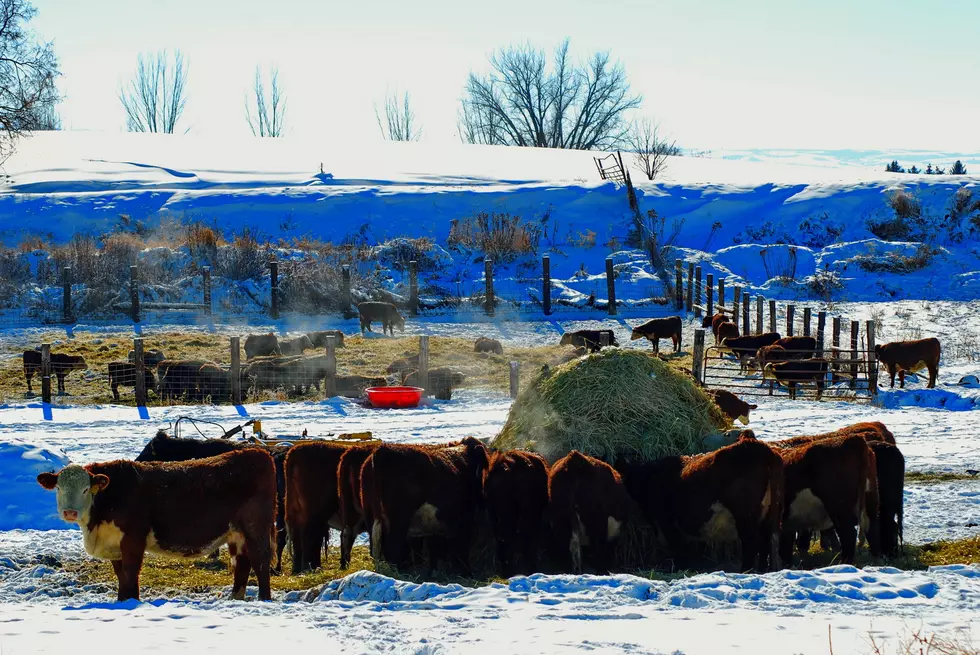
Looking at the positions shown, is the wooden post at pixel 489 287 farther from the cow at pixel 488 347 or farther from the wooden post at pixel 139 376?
the wooden post at pixel 139 376

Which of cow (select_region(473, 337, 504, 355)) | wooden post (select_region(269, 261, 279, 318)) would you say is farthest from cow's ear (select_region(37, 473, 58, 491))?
wooden post (select_region(269, 261, 279, 318))

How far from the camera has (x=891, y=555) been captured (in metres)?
9.68

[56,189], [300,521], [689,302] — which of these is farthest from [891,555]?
[56,189]

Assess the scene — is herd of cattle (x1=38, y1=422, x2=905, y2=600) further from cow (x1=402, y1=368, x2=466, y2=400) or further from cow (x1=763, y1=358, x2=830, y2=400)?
cow (x1=763, y1=358, x2=830, y2=400)

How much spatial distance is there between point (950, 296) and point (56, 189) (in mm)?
36652

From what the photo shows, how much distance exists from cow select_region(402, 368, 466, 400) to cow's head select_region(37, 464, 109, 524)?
11.7 m

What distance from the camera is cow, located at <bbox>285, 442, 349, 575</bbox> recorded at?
32.7 feet

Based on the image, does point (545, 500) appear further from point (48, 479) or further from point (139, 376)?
point (139, 376)

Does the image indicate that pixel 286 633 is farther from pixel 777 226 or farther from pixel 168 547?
pixel 777 226

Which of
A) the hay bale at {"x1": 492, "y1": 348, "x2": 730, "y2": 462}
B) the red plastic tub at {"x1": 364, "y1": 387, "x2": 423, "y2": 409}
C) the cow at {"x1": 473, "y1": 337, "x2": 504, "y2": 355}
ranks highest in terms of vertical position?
the hay bale at {"x1": 492, "y1": 348, "x2": 730, "y2": 462}

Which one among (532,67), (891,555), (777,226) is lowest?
(891,555)

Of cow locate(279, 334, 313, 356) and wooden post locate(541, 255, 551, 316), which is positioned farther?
wooden post locate(541, 255, 551, 316)

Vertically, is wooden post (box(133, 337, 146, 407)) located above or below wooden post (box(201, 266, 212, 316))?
below

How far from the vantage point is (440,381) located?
19.8 metres
